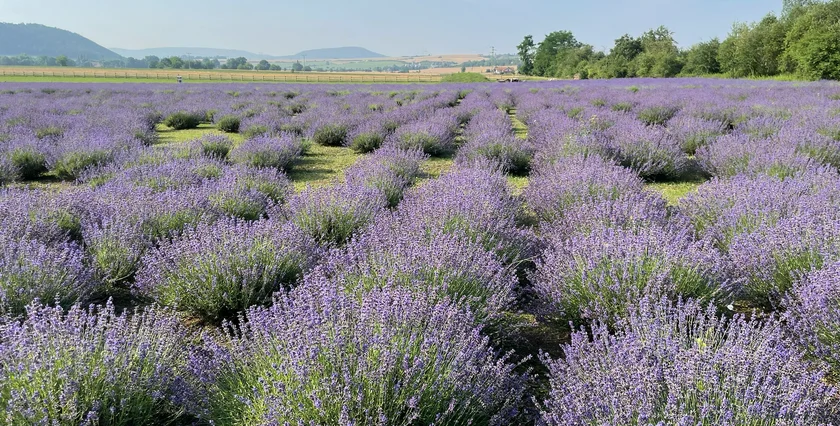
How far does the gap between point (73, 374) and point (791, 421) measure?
2.31 meters

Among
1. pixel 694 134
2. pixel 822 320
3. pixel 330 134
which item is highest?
pixel 694 134

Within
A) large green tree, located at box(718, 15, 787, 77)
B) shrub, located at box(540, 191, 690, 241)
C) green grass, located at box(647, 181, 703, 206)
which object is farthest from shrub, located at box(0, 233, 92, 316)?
large green tree, located at box(718, 15, 787, 77)

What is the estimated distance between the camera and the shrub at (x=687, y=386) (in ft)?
4.80

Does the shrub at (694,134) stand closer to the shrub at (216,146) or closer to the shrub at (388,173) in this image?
the shrub at (388,173)

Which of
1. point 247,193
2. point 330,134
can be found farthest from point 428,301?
point 330,134

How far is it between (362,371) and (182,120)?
40.7 ft

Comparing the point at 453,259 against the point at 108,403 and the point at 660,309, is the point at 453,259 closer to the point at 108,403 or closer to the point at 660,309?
the point at 660,309

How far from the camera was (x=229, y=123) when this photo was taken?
11.5 metres

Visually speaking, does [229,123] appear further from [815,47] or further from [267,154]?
[815,47]

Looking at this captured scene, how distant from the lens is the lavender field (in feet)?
5.26

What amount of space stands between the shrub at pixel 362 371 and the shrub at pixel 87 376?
0.74 feet

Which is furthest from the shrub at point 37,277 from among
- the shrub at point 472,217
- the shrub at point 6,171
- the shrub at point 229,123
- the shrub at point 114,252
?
the shrub at point 229,123

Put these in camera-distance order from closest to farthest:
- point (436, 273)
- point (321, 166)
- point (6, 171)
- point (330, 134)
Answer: point (436, 273), point (6, 171), point (321, 166), point (330, 134)

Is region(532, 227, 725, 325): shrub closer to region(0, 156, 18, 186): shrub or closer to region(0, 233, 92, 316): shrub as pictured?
region(0, 233, 92, 316): shrub
